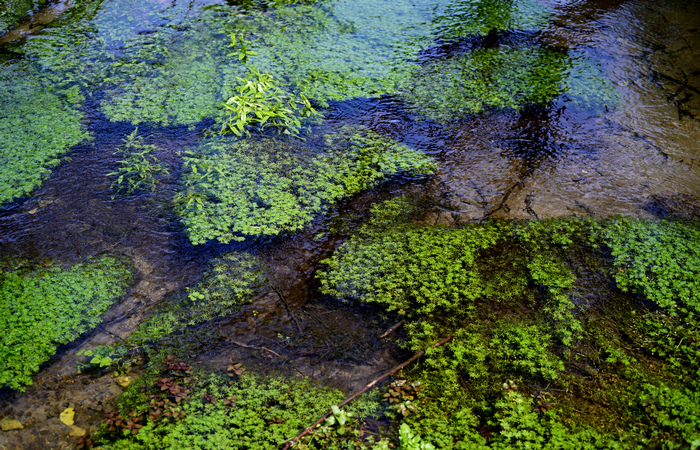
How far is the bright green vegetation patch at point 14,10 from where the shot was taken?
574cm

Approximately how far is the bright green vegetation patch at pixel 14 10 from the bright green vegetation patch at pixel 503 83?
5218 mm

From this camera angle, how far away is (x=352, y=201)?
3.51 metres

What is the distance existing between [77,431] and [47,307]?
2.94 feet

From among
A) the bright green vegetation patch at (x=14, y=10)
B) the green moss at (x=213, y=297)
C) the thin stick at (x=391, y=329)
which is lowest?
the thin stick at (x=391, y=329)

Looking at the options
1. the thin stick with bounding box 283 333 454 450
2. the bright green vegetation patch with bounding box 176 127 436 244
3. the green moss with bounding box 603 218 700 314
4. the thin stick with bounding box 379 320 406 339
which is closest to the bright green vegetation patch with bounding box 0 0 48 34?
the bright green vegetation patch with bounding box 176 127 436 244

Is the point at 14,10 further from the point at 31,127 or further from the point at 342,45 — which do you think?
the point at 342,45

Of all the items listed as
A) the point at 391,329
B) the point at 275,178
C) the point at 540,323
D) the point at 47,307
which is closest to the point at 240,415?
the point at 391,329

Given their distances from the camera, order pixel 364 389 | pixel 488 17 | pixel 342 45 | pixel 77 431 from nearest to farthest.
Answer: pixel 77 431, pixel 364 389, pixel 342 45, pixel 488 17

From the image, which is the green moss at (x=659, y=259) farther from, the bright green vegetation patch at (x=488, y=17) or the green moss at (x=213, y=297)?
the bright green vegetation patch at (x=488, y=17)

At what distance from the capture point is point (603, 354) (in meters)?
2.40

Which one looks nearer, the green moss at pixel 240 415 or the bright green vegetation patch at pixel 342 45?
the green moss at pixel 240 415

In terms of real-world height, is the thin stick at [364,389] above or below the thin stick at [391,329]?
below

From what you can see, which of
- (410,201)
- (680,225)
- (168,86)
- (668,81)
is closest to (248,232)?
(410,201)

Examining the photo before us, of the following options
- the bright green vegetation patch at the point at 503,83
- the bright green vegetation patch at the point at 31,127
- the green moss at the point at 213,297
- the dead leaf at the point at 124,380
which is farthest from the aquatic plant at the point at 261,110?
the dead leaf at the point at 124,380
